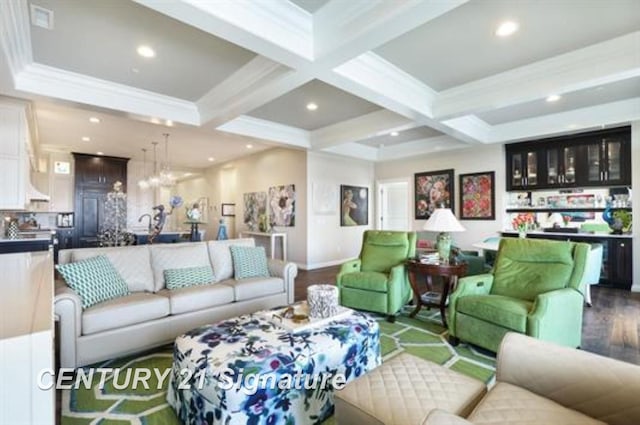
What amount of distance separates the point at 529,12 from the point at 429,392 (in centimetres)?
295

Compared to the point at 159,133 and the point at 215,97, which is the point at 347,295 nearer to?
the point at 215,97

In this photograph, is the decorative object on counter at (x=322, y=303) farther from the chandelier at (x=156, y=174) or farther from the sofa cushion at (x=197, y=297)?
the chandelier at (x=156, y=174)

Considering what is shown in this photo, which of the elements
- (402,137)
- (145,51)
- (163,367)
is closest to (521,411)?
(163,367)

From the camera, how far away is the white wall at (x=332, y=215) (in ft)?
22.1

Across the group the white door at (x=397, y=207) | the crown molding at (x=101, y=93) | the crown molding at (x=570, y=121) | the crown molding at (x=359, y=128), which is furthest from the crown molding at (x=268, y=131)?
the white door at (x=397, y=207)

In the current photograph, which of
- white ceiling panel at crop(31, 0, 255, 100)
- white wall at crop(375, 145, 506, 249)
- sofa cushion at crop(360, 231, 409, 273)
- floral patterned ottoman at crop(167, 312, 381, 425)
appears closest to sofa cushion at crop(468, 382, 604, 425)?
floral patterned ottoman at crop(167, 312, 381, 425)

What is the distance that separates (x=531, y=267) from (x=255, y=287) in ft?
8.87

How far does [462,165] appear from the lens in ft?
21.5

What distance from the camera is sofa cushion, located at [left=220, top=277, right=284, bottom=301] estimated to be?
3.27 metres

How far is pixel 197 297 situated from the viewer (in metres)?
2.96

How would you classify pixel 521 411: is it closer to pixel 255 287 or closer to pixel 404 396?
pixel 404 396

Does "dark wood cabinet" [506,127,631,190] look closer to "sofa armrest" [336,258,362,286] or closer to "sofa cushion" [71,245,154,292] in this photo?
"sofa armrest" [336,258,362,286]

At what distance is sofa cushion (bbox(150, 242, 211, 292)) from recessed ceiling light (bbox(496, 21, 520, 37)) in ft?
11.9

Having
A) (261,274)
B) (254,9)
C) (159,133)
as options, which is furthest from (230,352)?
(159,133)
